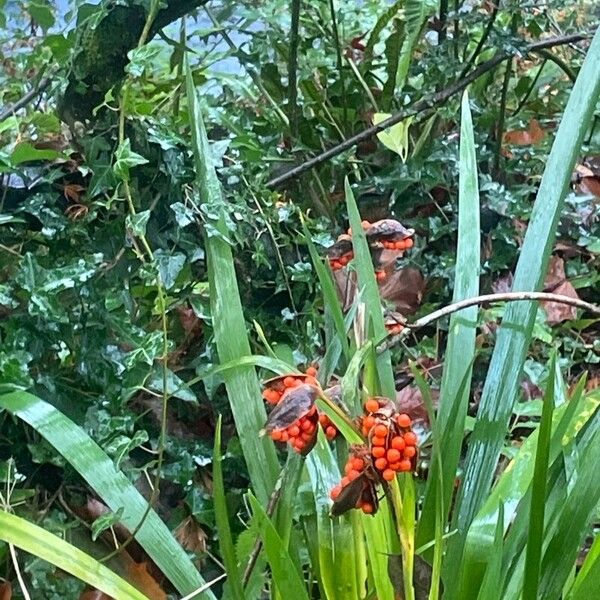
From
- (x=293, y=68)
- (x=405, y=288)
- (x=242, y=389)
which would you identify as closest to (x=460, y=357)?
Answer: (x=242, y=389)

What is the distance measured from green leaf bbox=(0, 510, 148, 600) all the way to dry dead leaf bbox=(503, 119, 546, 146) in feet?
3.68

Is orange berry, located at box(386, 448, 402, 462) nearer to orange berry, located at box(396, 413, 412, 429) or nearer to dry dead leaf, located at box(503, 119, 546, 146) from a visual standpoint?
orange berry, located at box(396, 413, 412, 429)

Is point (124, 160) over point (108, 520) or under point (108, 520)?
over

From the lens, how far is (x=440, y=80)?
1.20 m

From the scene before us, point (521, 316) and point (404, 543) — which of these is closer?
point (404, 543)

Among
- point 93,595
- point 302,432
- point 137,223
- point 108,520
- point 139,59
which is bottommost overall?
point 93,595

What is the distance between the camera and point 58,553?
0.53 meters

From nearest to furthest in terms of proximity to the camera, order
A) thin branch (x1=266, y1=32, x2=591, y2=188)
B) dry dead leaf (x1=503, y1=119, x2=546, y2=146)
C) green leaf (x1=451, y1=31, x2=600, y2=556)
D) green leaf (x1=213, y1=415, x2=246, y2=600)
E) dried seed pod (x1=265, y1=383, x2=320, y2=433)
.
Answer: dried seed pod (x1=265, y1=383, x2=320, y2=433) → green leaf (x1=213, y1=415, x2=246, y2=600) → green leaf (x1=451, y1=31, x2=600, y2=556) → thin branch (x1=266, y1=32, x2=591, y2=188) → dry dead leaf (x1=503, y1=119, x2=546, y2=146)

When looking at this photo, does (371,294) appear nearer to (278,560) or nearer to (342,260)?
(342,260)

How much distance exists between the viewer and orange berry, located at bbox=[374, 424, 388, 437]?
448 mm

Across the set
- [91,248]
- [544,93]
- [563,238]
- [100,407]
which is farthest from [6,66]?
[544,93]

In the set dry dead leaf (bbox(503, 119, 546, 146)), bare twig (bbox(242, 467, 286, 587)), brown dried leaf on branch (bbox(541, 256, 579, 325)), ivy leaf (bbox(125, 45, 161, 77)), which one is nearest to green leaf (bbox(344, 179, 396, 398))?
bare twig (bbox(242, 467, 286, 587))

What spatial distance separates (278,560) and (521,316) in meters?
0.31

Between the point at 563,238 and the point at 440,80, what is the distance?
32 cm
